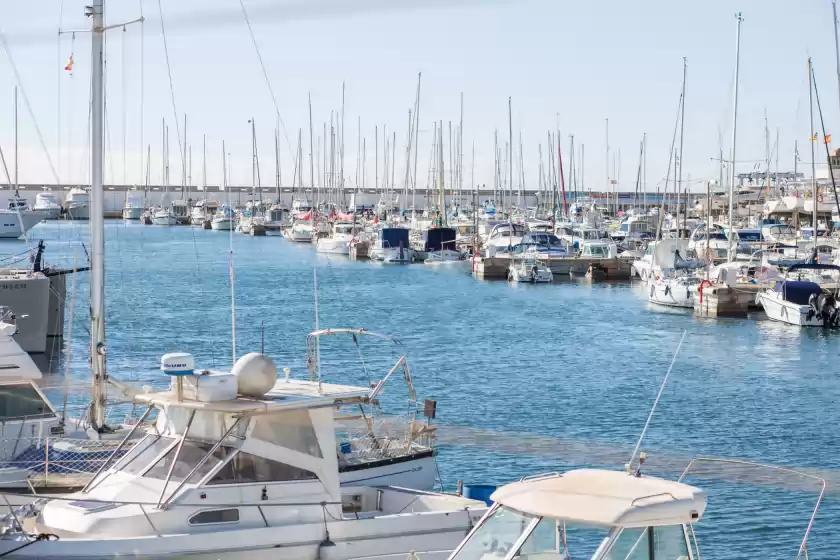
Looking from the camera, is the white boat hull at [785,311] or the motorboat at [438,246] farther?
the motorboat at [438,246]

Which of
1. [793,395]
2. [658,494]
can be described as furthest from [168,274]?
[658,494]

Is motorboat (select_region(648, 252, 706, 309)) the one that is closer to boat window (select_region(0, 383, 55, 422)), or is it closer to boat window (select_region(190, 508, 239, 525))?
boat window (select_region(0, 383, 55, 422))

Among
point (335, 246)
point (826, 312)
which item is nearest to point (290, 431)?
point (826, 312)

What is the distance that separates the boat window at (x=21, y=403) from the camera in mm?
22766

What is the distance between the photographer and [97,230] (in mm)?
21953

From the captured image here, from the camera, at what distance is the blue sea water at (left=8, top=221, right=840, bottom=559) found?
2873cm

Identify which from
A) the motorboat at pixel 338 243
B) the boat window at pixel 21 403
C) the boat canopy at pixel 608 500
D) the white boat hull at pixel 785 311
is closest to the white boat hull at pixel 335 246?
the motorboat at pixel 338 243

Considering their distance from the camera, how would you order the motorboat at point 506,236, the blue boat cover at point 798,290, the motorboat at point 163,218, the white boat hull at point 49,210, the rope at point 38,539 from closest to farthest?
the rope at point 38,539 → the blue boat cover at point 798,290 → the motorboat at point 506,236 → the white boat hull at point 49,210 → the motorboat at point 163,218

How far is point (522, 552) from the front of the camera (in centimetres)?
1184

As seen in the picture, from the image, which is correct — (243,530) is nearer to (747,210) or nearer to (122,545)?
(122,545)

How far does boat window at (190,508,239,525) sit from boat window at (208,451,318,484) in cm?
36

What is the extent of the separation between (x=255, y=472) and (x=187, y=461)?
0.86 m

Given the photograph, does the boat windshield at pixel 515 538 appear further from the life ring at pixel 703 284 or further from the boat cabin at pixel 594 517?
the life ring at pixel 703 284

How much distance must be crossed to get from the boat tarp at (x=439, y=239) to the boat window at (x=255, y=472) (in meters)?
93.7
